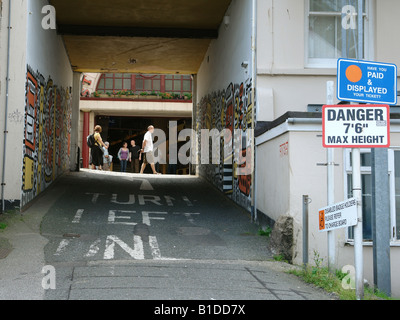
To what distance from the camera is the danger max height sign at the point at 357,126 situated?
17.5 ft

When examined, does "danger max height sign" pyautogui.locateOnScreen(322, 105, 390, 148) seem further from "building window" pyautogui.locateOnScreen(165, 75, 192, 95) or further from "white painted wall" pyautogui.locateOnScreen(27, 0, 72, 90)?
"building window" pyautogui.locateOnScreen(165, 75, 192, 95)

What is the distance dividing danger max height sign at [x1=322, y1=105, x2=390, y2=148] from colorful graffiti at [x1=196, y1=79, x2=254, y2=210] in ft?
18.6

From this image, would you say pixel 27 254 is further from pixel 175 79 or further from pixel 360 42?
pixel 175 79

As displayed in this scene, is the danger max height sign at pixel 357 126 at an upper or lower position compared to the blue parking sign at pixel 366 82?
lower

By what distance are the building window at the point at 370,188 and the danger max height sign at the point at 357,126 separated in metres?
3.15

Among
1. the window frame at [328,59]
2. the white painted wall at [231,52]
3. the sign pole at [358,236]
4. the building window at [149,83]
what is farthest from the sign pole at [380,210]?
the building window at [149,83]

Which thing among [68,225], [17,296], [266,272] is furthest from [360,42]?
[68,225]

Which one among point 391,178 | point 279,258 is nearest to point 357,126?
point 279,258

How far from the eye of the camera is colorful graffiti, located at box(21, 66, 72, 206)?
35.6 feet

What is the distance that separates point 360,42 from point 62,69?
13.1 m

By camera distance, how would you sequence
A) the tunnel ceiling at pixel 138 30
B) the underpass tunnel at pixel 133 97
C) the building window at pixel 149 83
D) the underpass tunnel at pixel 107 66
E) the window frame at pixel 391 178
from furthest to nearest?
the building window at pixel 149 83 → the underpass tunnel at pixel 133 97 → the tunnel ceiling at pixel 138 30 → the underpass tunnel at pixel 107 66 → the window frame at pixel 391 178

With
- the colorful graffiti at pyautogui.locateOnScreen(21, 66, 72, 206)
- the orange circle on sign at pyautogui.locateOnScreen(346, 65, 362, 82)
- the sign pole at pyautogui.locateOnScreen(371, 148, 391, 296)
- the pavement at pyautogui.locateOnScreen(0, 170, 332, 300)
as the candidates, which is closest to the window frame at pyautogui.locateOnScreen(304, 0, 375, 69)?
the pavement at pyautogui.locateOnScreen(0, 170, 332, 300)

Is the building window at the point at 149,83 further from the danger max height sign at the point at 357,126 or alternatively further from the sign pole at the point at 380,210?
the danger max height sign at the point at 357,126

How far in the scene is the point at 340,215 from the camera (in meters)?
5.52
